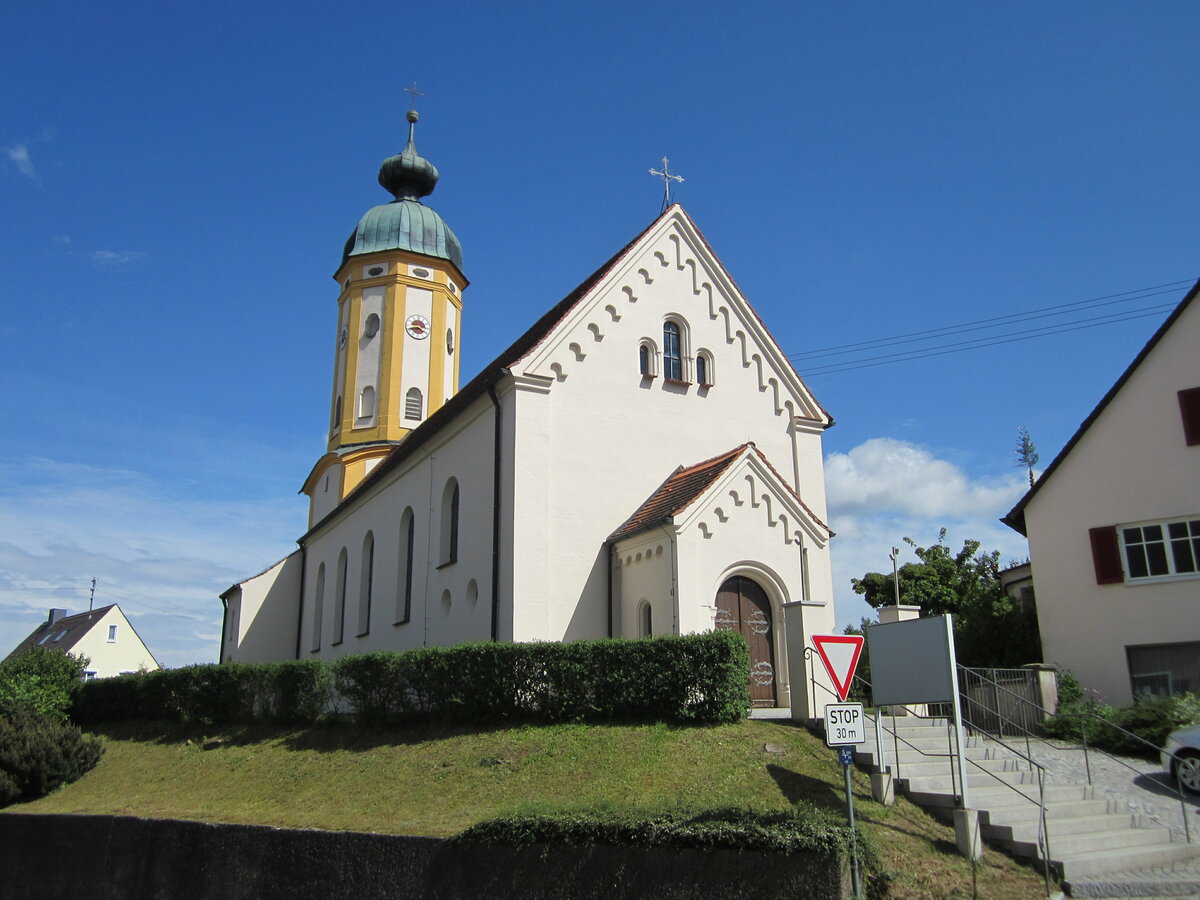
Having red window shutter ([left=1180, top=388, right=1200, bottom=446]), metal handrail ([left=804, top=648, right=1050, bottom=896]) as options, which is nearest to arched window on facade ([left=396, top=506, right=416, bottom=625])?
metal handrail ([left=804, top=648, right=1050, bottom=896])

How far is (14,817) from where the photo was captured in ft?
64.1

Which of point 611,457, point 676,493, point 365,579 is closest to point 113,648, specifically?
point 365,579

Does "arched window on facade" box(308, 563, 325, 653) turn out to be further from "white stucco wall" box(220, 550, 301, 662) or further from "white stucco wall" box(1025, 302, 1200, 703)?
"white stucco wall" box(1025, 302, 1200, 703)

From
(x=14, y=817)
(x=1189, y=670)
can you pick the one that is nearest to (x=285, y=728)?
(x=14, y=817)

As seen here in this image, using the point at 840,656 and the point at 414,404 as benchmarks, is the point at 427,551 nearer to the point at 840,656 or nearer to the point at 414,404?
the point at 414,404

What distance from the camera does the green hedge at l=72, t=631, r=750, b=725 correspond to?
1482 centimetres

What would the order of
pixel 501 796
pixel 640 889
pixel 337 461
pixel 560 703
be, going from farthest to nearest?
pixel 337 461 → pixel 560 703 → pixel 501 796 → pixel 640 889

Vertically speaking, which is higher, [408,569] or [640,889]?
[408,569]

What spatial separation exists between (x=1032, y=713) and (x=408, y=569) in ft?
56.7

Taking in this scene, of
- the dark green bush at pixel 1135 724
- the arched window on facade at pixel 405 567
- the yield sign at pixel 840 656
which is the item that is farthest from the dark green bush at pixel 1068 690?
the arched window on facade at pixel 405 567

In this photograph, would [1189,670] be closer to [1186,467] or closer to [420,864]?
[1186,467]

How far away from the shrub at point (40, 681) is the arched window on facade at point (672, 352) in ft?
68.6

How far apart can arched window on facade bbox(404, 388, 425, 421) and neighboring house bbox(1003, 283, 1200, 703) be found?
25259 millimetres

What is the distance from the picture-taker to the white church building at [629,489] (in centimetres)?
1917
